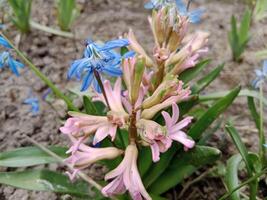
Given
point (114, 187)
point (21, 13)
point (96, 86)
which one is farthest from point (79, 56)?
point (114, 187)

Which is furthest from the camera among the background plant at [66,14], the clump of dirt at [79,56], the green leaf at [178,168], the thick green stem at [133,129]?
the background plant at [66,14]

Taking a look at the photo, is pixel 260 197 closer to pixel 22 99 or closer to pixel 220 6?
pixel 22 99

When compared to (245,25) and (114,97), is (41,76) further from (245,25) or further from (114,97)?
(245,25)

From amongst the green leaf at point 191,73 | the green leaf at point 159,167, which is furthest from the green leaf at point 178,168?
the green leaf at point 191,73

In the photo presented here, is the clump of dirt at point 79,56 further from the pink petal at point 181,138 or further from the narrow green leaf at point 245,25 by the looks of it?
the pink petal at point 181,138

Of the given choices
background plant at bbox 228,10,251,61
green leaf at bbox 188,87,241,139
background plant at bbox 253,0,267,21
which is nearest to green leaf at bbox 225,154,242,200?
green leaf at bbox 188,87,241,139

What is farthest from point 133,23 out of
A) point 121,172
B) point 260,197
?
point 121,172

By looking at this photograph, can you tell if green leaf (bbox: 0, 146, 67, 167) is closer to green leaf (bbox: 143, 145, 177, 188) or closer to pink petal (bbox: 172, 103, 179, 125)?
green leaf (bbox: 143, 145, 177, 188)
